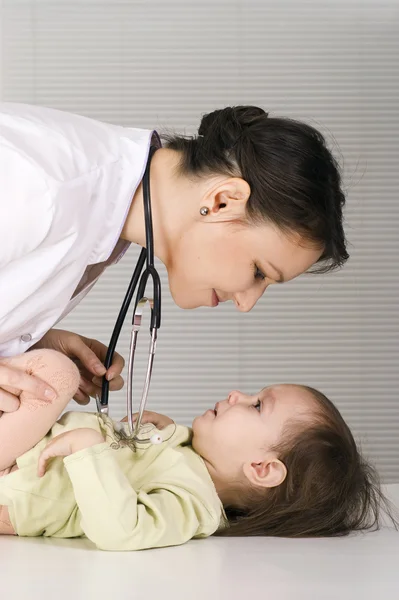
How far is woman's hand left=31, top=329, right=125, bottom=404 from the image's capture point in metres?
1.84

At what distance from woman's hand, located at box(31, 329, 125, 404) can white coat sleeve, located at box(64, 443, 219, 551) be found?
1.16 ft

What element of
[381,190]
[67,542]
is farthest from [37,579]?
[381,190]

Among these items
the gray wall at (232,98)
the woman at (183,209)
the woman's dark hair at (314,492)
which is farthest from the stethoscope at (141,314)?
the gray wall at (232,98)

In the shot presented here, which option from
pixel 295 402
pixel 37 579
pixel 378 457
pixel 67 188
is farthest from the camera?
pixel 378 457

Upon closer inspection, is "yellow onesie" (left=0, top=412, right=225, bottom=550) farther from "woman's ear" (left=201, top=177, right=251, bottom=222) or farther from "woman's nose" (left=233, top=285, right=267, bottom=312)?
"woman's ear" (left=201, top=177, right=251, bottom=222)

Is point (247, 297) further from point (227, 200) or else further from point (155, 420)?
point (155, 420)

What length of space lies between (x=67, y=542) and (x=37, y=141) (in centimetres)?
76

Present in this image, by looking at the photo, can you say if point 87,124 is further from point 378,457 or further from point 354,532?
point 378,457

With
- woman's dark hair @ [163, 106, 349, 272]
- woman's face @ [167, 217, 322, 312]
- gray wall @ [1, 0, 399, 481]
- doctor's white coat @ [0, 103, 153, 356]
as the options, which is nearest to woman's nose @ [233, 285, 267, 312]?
woman's face @ [167, 217, 322, 312]

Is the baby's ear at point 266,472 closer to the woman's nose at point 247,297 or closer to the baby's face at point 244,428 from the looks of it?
the baby's face at point 244,428

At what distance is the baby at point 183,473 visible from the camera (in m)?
1.47

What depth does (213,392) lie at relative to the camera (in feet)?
12.8

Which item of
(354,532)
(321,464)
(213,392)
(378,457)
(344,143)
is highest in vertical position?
(344,143)

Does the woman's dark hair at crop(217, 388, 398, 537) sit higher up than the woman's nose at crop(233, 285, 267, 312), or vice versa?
the woman's nose at crop(233, 285, 267, 312)
